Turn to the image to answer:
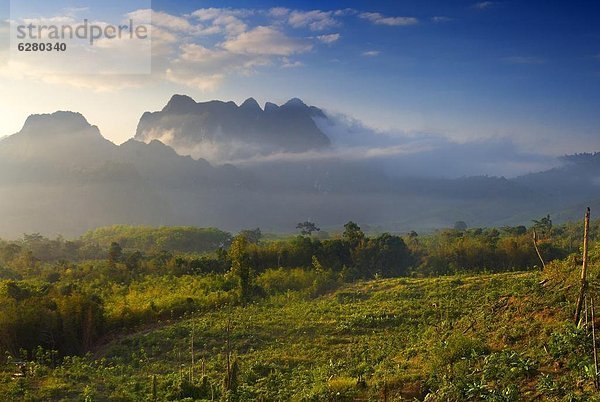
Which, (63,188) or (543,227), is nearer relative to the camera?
(543,227)

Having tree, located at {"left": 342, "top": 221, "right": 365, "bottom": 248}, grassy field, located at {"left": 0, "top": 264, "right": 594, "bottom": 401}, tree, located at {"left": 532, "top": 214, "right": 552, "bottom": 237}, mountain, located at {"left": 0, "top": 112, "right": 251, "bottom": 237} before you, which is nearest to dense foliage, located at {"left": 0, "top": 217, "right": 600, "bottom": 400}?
grassy field, located at {"left": 0, "top": 264, "right": 594, "bottom": 401}

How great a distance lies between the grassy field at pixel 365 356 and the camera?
43.9 feet

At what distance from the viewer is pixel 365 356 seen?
72.1ft

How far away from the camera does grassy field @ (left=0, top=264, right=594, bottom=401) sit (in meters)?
13.4

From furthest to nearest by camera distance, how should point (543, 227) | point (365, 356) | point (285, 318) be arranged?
point (543, 227) → point (285, 318) → point (365, 356)

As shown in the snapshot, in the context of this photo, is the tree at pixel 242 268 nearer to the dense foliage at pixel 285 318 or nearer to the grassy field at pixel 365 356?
the dense foliage at pixel 285 318

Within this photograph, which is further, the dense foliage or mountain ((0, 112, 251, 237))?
mountain ((0, 112, 251, 237))

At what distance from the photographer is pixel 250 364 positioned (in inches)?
914

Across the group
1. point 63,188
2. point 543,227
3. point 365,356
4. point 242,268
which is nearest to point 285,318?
point 242,268

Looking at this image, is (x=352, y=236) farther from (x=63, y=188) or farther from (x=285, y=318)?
(x=63, y=188)

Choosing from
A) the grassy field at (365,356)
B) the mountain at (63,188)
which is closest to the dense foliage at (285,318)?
the grassy field at (365,356)

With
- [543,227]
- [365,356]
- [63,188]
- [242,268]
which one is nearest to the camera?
[365,356]

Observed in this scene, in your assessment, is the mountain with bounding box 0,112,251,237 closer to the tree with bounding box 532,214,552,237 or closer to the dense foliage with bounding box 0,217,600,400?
the dense foliage with bounding box 0,217,600,400

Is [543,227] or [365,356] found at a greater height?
[543,227]
